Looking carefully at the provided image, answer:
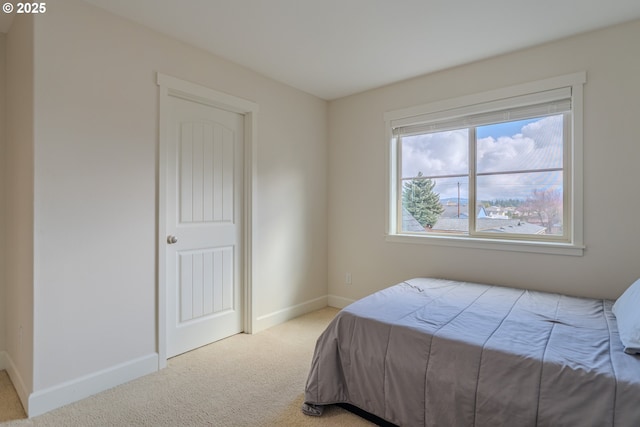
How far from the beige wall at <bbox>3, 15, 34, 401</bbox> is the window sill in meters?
2.89

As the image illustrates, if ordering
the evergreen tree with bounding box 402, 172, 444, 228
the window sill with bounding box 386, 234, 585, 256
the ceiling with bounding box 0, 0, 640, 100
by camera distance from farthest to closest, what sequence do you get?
the evergreen tree with bounding box 402, 172, 444, 228 → the window sill with bounding box 386, 234, 585, 256 → the ceiling with bounding box 0, 0, 640, 100

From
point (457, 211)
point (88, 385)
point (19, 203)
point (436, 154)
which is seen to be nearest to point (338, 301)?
point (457, 211)

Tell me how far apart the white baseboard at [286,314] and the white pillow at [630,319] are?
2.61 meters

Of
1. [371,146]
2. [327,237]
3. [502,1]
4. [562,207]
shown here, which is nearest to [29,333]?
[327,237]

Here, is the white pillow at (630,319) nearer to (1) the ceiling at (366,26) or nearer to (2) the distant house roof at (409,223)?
(2) the distant house roof at (409,223)

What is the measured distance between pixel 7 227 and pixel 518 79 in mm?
4056

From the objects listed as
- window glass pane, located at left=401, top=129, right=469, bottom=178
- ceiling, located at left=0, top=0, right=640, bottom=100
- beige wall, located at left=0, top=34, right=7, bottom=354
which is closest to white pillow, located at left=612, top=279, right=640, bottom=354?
window glass pane, located at left=401, top=129, right=469, bottom=178

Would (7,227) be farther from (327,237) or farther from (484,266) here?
(484,266)

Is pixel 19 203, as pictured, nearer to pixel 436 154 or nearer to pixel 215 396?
pixel 215 396

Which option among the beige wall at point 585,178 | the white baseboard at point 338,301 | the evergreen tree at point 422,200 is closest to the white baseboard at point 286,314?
the white baseboard at point 338,301

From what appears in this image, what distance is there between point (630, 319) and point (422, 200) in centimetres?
195

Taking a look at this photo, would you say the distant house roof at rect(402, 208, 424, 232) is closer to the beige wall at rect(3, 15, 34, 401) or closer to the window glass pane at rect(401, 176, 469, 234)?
the window glass pane at rect(401, 176, 469, 234)

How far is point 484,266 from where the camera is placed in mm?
2900

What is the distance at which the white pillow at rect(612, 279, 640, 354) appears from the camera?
4.76ft
